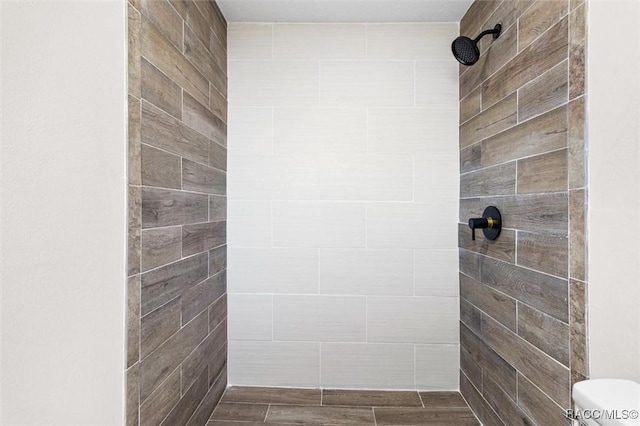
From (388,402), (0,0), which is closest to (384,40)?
(0,0)

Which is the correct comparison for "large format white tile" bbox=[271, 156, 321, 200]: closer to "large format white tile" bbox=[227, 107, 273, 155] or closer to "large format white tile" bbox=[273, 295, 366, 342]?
"large format white tile" bbox=[227, 107, 273, 155]

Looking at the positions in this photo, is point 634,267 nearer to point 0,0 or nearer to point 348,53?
point 0,0

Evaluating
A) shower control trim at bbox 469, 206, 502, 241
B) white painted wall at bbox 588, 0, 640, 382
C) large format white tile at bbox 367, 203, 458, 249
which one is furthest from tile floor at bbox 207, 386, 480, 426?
white painted wall at bbox 588, 0, 640, 382

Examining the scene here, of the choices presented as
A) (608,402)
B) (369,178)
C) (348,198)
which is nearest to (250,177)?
(348,198)

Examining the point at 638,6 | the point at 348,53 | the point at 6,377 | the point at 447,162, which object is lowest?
the point at 6,377

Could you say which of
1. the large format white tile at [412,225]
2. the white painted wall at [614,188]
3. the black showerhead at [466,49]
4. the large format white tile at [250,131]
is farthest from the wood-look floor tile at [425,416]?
the black showerhead at [466,49]

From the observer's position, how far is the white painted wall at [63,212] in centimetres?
78

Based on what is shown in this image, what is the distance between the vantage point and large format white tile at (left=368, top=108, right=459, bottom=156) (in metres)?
2.30

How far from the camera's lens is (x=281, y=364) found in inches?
91.7

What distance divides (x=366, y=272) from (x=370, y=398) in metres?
0.74

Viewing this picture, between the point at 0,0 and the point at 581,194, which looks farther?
the point at 581,194

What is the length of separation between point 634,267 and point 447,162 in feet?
4.49

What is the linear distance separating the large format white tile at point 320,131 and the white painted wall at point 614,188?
131 centimetres

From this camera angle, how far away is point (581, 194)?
1.16 metres
